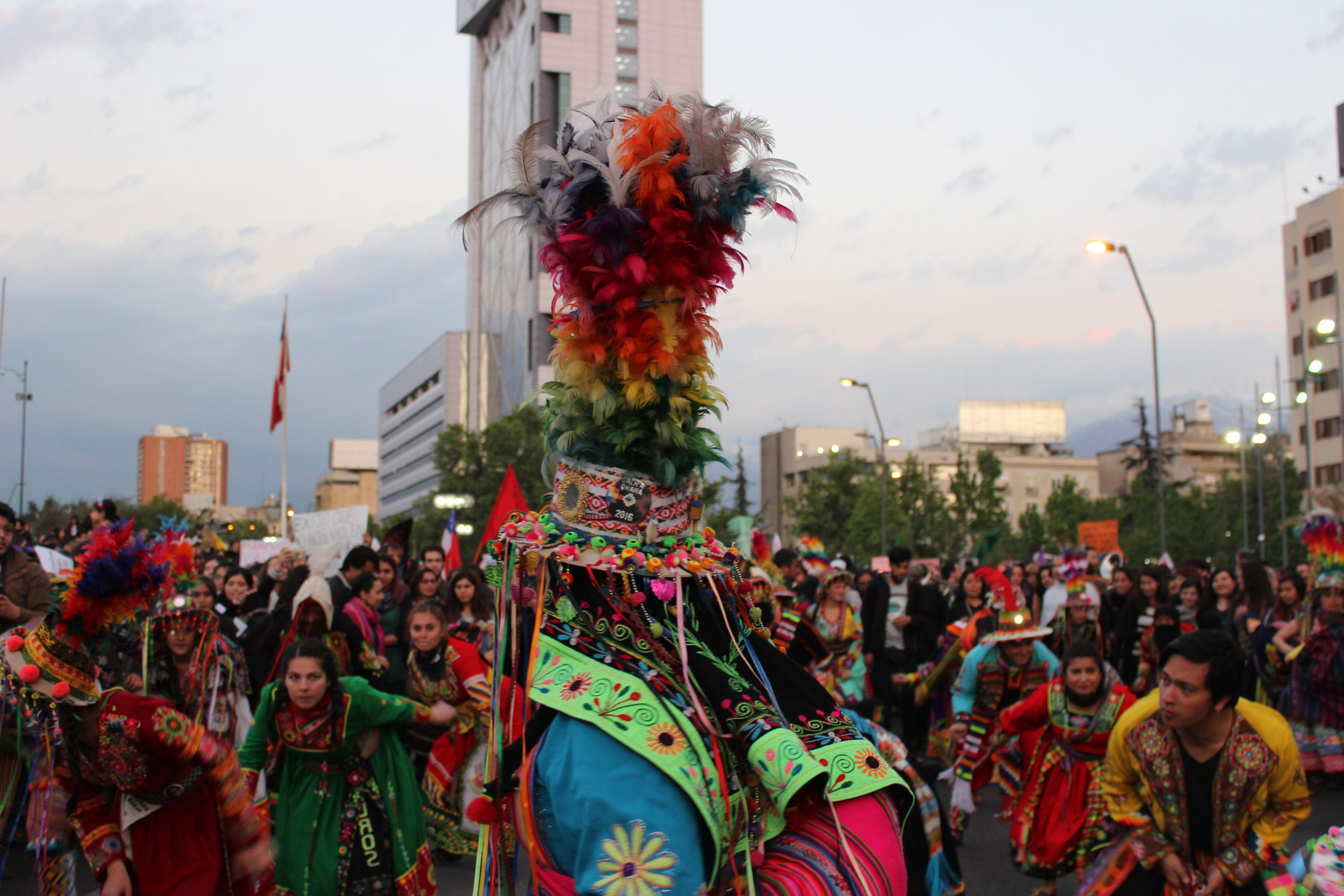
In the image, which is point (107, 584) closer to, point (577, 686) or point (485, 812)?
point (485, 812)

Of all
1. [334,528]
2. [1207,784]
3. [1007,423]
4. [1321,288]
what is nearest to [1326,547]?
[1207,784]

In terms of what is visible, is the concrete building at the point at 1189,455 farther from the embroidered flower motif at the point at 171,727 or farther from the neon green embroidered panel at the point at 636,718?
the neon green embroidered panel at the point at 636,718

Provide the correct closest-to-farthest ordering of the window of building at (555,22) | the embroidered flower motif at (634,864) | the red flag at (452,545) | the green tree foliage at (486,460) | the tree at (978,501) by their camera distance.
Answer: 1. the embroidered flower motif at (634,864)
2. the red flag at (452,545)
3. the green tree foliage at (486,460)
4. the tree at (978,501)
5. the window of building at (555,22)

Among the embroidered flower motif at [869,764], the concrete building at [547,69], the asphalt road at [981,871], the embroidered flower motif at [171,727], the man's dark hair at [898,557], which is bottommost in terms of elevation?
the asphalt road at [981,871]

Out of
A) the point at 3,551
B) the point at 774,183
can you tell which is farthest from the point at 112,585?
the point at 774,183

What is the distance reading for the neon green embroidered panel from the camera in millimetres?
2141

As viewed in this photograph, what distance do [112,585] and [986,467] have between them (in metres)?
53.3

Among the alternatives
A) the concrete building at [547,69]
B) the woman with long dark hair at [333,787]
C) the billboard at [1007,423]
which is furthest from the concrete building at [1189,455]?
the woman with long dark hair at [333,787]

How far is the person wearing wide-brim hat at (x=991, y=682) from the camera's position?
8.06 m

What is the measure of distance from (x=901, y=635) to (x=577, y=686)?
35.8 ft

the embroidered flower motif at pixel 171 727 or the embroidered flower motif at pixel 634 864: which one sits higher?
the embroidered flower motif at pixel 634 864

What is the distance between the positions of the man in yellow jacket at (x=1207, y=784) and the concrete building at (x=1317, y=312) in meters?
54.5

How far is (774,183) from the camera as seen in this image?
264cm

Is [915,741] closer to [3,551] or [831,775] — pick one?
[3,551]
